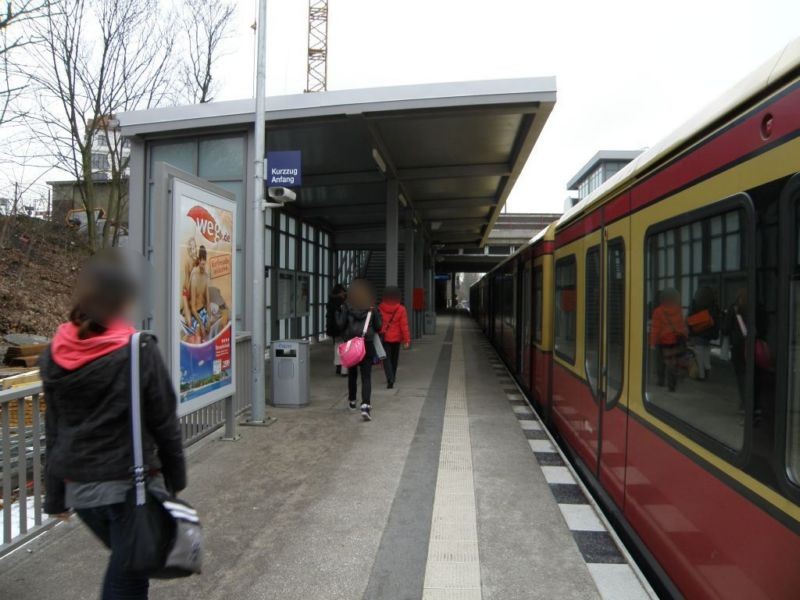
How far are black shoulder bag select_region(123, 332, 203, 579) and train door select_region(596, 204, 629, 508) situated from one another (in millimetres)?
2683

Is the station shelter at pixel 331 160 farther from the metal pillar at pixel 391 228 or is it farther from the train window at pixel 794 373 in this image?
the train window at pixel 794 373

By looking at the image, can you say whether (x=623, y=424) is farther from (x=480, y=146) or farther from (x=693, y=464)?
(x=480, y=146)

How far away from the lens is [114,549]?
1848 mm

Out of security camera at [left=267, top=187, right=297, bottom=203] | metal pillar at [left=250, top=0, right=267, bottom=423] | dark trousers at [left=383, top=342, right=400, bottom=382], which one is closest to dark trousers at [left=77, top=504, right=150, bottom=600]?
metal pillar at [left=250, top=0, right=267, bottom=423]

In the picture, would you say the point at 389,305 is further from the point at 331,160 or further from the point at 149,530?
the point at 149,530

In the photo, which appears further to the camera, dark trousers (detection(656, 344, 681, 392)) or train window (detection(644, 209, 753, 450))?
dark trousers (detection(656, 344, 681, 392))

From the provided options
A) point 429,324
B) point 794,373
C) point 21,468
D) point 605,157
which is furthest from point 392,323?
point 605,157

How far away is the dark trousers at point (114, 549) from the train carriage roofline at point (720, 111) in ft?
8.99

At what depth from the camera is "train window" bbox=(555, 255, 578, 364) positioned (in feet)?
16.4

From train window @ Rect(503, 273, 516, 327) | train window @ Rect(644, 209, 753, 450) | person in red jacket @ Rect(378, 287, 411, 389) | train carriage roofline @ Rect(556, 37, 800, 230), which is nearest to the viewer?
train carriage roofline @ Rect(556, 37, 800, 230)

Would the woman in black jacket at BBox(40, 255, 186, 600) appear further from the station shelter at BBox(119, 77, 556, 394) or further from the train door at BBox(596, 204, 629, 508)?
the train door at BBox(596, 204, 629, 508)

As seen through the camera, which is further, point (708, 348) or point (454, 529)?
point (454, 529)

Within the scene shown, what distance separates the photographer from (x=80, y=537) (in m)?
3.46

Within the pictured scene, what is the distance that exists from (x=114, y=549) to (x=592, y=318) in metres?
3.64
